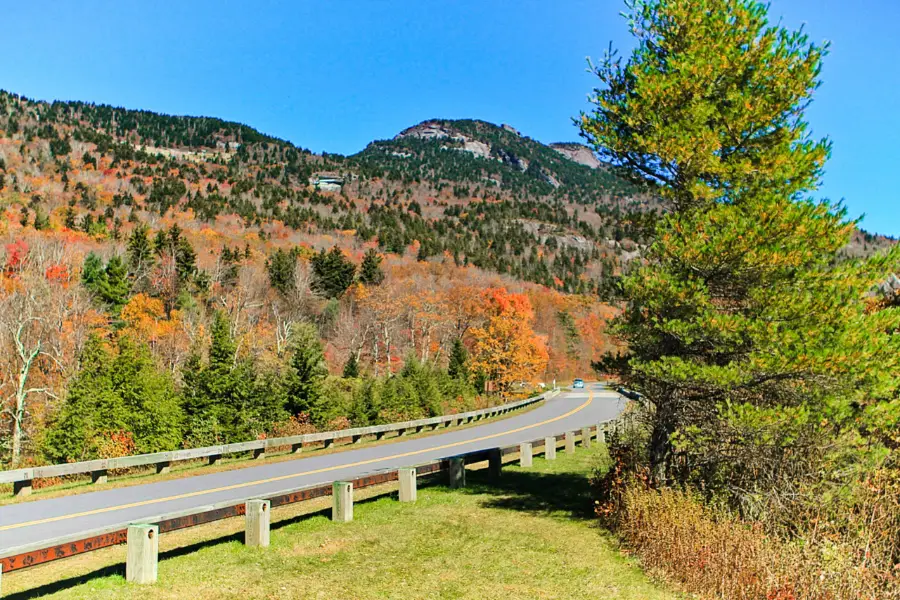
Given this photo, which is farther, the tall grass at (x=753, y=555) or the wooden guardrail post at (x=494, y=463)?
the wooden guardrail post at (x=494, y=463)

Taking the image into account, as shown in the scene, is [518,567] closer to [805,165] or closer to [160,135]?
[805,165]

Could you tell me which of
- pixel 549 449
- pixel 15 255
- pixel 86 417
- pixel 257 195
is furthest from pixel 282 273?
pixel 257 195

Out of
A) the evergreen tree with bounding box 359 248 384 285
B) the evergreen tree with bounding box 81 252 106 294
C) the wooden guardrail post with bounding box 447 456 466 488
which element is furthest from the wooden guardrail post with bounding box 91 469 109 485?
the evergreen tree with bounding box 359 248 384 285

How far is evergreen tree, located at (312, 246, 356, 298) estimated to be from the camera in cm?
7538

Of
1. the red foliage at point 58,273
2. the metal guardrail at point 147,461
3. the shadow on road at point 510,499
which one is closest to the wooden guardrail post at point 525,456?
the shadow on road at point 510,499

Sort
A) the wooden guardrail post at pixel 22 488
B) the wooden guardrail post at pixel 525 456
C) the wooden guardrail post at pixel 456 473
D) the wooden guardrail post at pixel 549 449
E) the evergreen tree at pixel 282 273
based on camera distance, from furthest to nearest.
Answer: the evergreen tree at pixel 282 273 → the wooden guardrail post at pixel 549 449 → the wooden guardrail post at pixel 525 456 → the wooden guardrail post at pixel 456 473 → the wooden guardrail post at pixel 22 488

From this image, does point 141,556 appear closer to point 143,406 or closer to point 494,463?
point 494,463

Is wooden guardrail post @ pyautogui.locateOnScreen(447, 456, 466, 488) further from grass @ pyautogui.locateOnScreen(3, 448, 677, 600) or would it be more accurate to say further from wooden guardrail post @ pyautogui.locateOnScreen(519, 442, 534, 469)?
wooden guardrail post @ pyautogui.locateOnScreen(519, 442, 534, 469)

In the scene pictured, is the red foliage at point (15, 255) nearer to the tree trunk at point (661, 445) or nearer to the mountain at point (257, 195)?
the mountain at point (257, 195)

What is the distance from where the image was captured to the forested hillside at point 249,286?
23.4 meters

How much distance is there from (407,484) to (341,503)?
2.05m

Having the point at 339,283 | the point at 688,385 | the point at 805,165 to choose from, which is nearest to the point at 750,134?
the point at 805,165

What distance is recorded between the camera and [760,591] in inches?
A: 260

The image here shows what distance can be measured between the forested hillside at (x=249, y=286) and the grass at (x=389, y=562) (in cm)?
425
